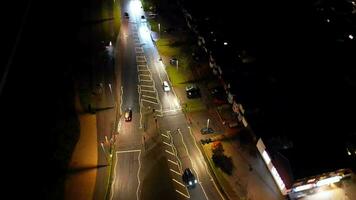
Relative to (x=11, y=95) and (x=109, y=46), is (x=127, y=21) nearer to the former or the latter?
(x=109, y=46)

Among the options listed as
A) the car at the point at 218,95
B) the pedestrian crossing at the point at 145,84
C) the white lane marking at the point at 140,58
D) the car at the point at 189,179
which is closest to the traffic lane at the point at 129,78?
the white lane marking at the point at 140,58

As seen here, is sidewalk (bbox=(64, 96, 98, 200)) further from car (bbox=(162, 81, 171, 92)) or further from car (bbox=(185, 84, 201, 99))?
car (bbox=(185, 84, 201, 99))

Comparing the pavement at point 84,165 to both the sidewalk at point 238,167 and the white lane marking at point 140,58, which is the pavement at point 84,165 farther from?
the white lane marking at point 140,58

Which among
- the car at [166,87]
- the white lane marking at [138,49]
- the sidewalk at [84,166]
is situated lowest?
the sidewalk at [84,166]

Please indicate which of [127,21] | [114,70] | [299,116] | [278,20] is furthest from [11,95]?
[278,20]

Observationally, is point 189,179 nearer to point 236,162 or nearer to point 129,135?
point 236,162

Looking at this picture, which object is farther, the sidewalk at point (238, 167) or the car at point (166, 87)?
the car at point (166, 87)
